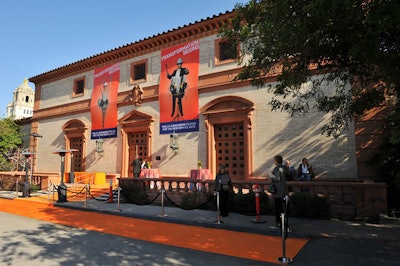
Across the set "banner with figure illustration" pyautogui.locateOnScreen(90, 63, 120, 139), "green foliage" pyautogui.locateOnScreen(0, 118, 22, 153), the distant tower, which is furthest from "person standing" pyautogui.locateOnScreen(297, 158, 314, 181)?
the distant tower

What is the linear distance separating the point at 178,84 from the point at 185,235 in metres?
10.4

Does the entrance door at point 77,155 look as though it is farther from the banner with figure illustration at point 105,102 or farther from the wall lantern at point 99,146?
the wall lantern at point 99,146

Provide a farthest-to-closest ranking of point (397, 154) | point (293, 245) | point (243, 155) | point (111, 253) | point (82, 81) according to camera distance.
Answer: point (82, 81) → point (243, 155) → point (397, 154) → point (293, 245) → point (111, 253)

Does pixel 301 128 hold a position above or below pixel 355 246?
above

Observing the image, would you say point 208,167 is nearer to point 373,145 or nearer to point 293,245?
point 373,145

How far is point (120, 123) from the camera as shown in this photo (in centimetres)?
1820

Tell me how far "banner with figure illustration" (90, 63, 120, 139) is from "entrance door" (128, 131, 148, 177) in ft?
4.31

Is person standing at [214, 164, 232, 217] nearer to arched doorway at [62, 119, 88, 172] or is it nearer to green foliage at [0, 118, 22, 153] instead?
arched doorway at [62, 119, 88, 172]

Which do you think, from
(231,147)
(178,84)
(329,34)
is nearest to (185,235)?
(329,34)

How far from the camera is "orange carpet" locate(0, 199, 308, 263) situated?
5.89 metres

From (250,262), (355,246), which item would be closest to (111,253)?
(250,262)

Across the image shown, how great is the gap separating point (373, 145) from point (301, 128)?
2.80 metres

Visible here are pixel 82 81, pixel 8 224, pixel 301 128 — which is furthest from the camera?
pixel 82 81

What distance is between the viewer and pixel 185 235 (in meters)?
7.30
